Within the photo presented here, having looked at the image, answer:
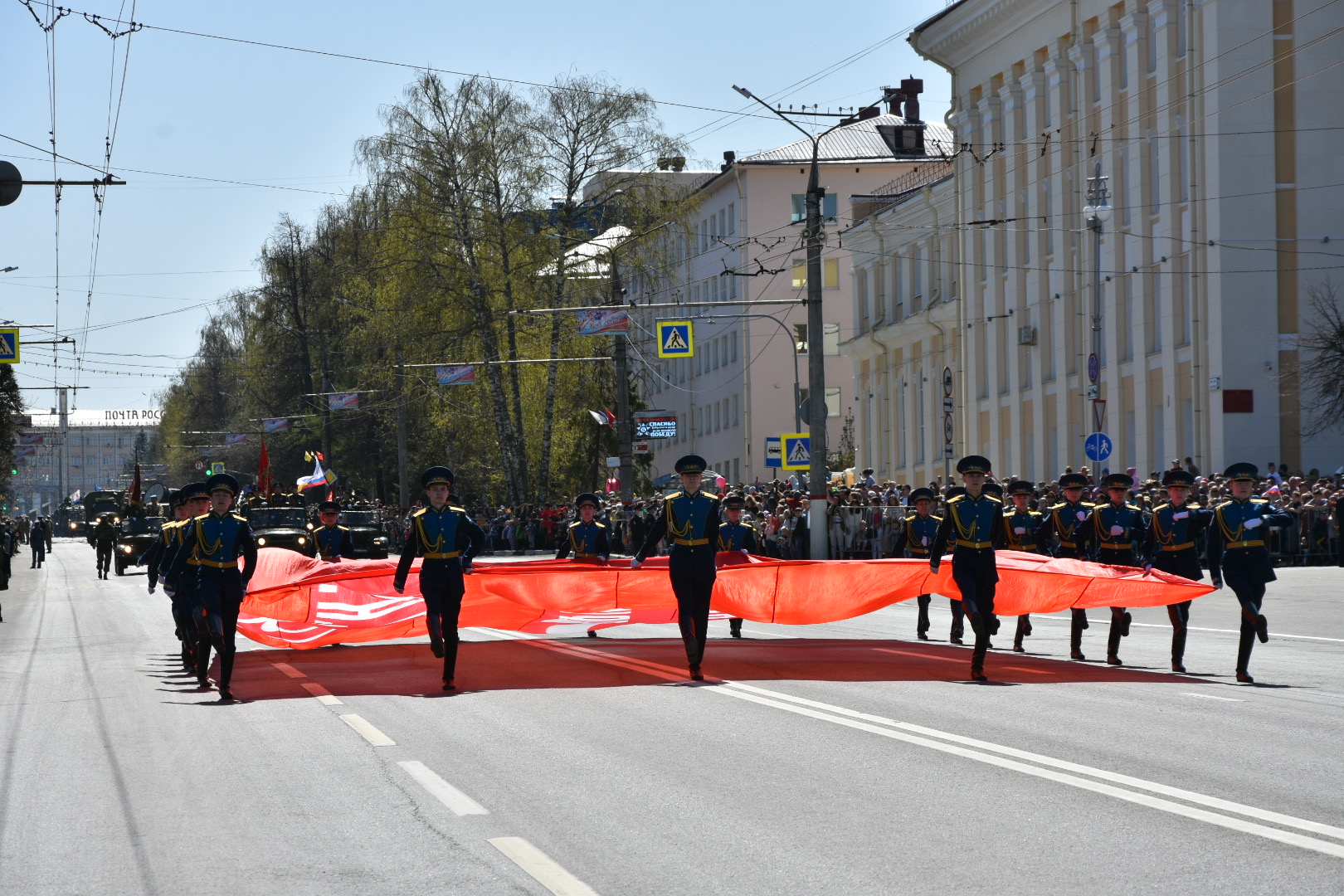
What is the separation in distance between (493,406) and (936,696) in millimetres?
49563

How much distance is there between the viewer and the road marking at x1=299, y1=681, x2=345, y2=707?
1427cm

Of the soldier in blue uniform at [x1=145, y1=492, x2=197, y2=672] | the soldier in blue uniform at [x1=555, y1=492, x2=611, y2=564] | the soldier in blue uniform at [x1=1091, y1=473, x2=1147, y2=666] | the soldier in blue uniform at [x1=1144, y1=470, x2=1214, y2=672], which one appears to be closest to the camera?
the soldier in blue uniform at [x1=1144, y1=470, x2=1214, y2=672]

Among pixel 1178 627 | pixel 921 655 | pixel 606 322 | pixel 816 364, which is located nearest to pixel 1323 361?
pixel 816 364

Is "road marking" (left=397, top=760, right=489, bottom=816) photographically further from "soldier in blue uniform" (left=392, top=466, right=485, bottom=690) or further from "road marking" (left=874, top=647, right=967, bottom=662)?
"road marking" (left=874, top=647, right=967, bottom=662)

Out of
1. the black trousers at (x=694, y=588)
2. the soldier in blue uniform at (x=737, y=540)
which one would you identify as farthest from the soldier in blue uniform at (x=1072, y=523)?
the black trousers at (x=694, y=588)

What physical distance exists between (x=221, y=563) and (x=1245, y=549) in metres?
8.40

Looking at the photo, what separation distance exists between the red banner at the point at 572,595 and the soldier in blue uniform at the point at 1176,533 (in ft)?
3.62

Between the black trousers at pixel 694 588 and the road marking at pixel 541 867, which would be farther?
the black trousers at pixel 694 588

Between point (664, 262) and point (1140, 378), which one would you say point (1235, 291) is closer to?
point (1140, 378)

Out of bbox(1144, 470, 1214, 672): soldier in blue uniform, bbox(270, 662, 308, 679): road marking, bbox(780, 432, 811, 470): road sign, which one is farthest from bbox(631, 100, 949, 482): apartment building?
bbox(1144, 470, 1214, 672): soldier in blue uniform

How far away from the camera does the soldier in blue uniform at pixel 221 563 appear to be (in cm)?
1519

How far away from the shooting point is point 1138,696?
13945 mm

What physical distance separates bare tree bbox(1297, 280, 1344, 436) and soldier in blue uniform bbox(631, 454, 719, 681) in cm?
2377

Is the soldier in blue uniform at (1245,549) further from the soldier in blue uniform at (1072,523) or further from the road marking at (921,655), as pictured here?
the road marking at (921,655)
